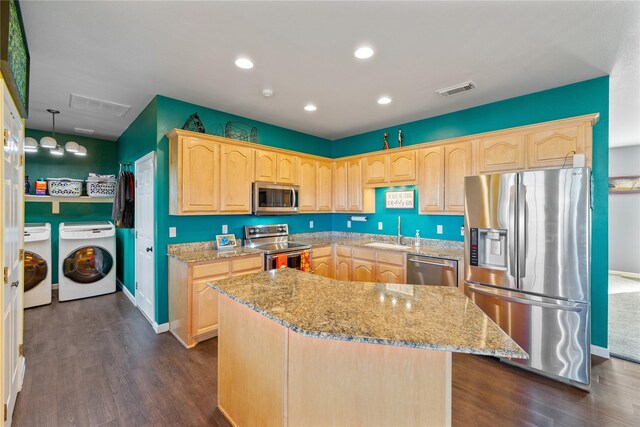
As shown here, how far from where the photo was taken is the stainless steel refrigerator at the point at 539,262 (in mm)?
2414

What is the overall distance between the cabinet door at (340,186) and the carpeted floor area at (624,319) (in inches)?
145

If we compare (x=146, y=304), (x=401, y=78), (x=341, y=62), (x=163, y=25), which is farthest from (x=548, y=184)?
(x=146, y=304)

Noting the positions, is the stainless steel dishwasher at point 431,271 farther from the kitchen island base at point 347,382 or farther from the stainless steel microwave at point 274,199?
the kitchen island base at point 347,382

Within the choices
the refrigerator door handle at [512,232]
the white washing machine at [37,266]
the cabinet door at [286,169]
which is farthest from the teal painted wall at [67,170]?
the refrigerator door handle at [512,232]

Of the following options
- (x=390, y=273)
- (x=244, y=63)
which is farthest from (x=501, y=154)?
(x=244, y=63)

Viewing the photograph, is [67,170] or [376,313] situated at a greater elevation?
[67,170]

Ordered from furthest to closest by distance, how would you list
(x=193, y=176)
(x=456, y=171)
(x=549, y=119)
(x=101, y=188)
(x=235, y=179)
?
1. (x=101, y=188)
2. (x=235, y=179)
3. (x=456, y=171)
4. (x=193, y=176)
5. (x=549, y=119)

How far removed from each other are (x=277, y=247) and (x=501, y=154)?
2.95m

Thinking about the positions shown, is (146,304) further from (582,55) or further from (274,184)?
(582,55)

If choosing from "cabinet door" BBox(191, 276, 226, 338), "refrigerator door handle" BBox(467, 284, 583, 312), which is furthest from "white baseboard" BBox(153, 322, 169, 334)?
"refrigerator door handle" BBox(467, 284, 583, 312)

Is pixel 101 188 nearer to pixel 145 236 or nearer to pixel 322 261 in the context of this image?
pixel 145 236

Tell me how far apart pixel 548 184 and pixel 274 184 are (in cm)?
314

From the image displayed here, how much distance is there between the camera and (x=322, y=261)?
14.6ft

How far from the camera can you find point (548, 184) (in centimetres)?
253
